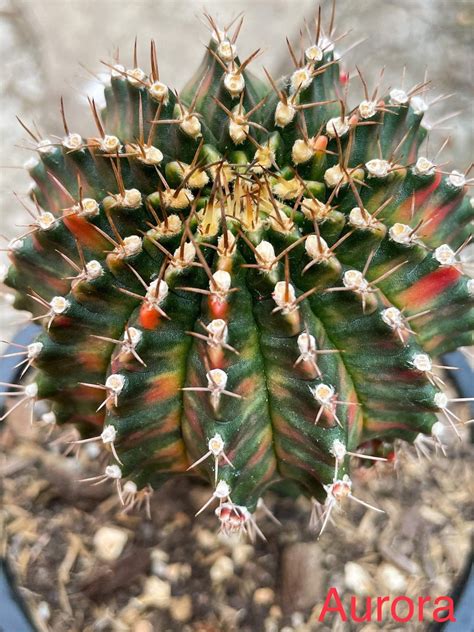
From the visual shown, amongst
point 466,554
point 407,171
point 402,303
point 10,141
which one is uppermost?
point 10,141

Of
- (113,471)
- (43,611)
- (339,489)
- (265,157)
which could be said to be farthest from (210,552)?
(265,157)

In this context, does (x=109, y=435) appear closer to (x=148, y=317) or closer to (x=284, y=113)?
(x=148, y=317)

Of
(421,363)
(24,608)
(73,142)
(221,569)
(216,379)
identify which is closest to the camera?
(216,379)

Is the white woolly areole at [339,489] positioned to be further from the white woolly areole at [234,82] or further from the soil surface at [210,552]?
the white woolly areole at [234,82]

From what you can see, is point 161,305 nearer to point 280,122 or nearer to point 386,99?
point 280,122

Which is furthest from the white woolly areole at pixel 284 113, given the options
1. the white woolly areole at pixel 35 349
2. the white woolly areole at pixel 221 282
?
the white woolly areole at pixel 35 349

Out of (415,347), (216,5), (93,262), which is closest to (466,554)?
(415,347)
